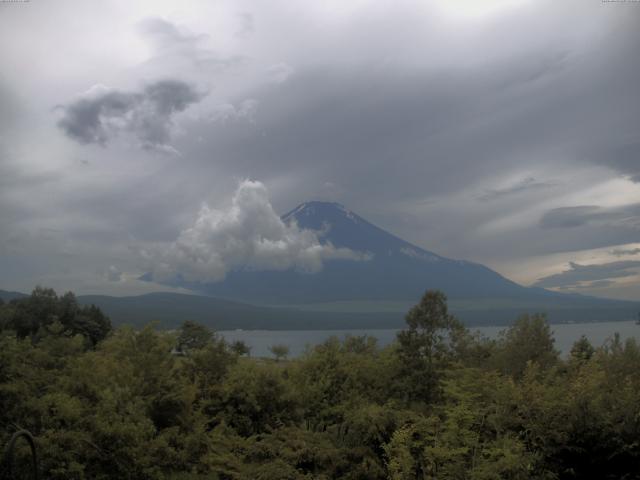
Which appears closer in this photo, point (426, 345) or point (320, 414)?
point (320, 414)

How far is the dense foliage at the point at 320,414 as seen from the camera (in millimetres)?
12555

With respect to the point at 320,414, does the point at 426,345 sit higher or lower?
higher

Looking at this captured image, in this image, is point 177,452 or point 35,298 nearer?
point 177,452

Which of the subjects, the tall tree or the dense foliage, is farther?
the tall tree

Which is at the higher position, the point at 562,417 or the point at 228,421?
the point at 562,417

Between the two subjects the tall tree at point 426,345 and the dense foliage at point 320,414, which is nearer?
the dense foliage at point 320,414

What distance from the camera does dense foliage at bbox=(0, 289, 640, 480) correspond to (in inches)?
494

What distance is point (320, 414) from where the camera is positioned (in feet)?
66.7

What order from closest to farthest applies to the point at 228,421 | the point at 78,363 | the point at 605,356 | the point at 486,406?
the point at 486,406
the point at 78,363
the point at 228,421
the point at 605,356

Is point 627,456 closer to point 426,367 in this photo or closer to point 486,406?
point 486,406

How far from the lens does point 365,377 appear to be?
21875 mm

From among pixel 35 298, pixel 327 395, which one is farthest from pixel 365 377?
pixel 35 298

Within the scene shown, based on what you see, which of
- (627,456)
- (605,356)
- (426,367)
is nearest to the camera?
(627,456)

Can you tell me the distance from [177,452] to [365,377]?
351 inches
